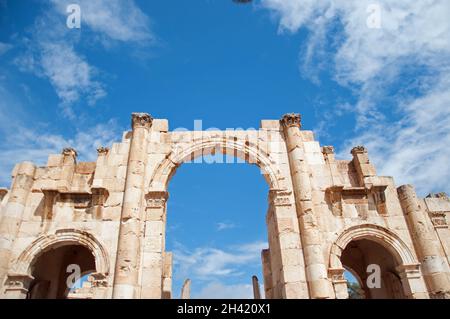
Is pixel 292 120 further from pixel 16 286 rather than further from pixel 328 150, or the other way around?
pixel 16 286

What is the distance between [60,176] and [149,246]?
157 inches

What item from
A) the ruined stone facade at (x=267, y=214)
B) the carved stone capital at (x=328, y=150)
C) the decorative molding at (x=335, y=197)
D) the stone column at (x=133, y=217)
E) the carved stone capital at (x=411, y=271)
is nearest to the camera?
the stone column at (x=133, y=217)

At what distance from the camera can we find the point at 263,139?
11.7 m

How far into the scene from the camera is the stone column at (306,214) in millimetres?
9077

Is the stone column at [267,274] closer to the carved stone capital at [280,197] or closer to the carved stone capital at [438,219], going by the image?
the carved stone capital at [280,197]

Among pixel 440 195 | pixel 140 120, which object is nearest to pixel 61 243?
pixel 140 120

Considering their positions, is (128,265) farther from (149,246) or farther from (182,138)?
(182,138)

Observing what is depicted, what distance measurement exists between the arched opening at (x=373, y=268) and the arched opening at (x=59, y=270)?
10537 millimetres

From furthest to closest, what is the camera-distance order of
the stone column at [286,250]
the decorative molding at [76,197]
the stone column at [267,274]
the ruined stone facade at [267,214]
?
the stone column at [267,274] < the decorative molding at [76,197] < the ruined stone facade at [267,214] < the stone column at [286,250]

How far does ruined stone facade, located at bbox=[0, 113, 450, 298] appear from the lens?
30.5 ft

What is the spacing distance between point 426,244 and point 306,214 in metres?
3.51

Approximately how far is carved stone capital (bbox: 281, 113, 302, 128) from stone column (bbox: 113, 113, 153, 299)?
4.68 metres

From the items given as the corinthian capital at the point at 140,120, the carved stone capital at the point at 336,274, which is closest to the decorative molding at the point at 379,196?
the carved stone capital at the point at 336,274

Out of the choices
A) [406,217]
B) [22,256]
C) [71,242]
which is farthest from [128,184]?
[406,217]
